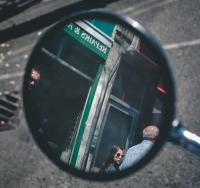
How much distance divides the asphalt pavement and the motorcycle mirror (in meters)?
2.49

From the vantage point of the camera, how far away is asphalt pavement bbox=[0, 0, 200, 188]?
4254mm

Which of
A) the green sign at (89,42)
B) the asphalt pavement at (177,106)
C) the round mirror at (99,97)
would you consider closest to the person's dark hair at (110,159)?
the round mirror at (99,97)

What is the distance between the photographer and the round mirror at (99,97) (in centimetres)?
133

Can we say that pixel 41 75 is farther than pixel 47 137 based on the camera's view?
Yes

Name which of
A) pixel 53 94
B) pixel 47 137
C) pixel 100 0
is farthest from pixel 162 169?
pixel 100 0

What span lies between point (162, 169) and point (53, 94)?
8.53 ft

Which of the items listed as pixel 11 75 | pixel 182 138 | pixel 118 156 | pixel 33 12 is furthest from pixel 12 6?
pixel 182 138

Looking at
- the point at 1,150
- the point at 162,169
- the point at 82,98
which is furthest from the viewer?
the point at 1,150

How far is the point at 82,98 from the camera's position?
194cm

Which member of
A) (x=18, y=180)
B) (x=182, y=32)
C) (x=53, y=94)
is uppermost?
(x=182, y=32)

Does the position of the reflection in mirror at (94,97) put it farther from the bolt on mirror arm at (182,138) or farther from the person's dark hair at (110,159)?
the bolt on mirror arm at (182,138)

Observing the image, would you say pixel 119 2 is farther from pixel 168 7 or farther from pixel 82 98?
pixel 82 98

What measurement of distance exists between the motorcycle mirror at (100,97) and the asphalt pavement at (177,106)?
8.17 ft

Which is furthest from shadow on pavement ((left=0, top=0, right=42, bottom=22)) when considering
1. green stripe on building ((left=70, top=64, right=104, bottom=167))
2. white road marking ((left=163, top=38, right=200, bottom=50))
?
A: green stripe on building ((left=70, top=64, right=104, bottom=167))
